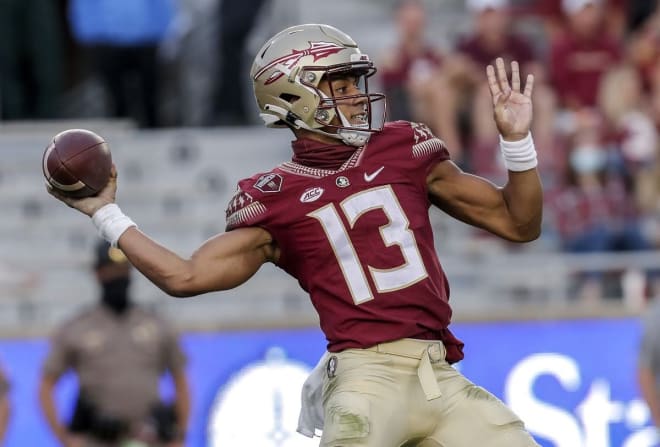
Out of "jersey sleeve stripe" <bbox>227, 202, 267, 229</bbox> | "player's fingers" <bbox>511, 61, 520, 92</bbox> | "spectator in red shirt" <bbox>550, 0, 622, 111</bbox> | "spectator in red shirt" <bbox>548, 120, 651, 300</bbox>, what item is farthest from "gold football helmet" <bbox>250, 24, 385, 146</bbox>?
"spectator in red shirt" <bbox>550, 0, 622, 111</bbox>

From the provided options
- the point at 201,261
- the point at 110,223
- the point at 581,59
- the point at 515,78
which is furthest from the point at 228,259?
the point at 581,59

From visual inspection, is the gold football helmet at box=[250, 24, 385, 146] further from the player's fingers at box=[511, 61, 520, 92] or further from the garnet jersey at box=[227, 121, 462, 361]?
the player's fingers at box=[511, 61, 520, 92]

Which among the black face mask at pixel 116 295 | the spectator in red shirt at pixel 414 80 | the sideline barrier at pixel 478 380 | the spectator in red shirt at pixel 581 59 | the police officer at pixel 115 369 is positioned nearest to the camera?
the police officer at pixel 115 369

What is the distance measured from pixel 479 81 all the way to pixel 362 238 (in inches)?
201

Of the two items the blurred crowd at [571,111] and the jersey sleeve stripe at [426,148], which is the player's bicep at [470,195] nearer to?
the jersey sleeve stripe at [426,148]

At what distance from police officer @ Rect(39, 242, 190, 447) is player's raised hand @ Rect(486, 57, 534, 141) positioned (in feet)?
11.5

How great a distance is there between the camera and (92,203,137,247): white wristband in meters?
4.88

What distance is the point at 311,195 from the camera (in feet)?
16.4

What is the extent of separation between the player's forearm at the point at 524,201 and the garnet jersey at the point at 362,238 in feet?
0.92

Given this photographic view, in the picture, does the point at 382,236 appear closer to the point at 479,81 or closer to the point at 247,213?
the point at 247,213

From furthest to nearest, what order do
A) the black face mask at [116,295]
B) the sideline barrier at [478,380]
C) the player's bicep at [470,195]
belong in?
the sideline barrier at [478,380] < the black face mask at [116,295] < the player's bicep at [470,195]

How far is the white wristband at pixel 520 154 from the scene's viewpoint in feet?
16.4

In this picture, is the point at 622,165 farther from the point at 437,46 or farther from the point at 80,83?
the point at 80,83

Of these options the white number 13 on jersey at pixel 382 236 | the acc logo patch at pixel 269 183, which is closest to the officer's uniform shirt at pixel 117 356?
the acc logo patch at pixel 269 183
